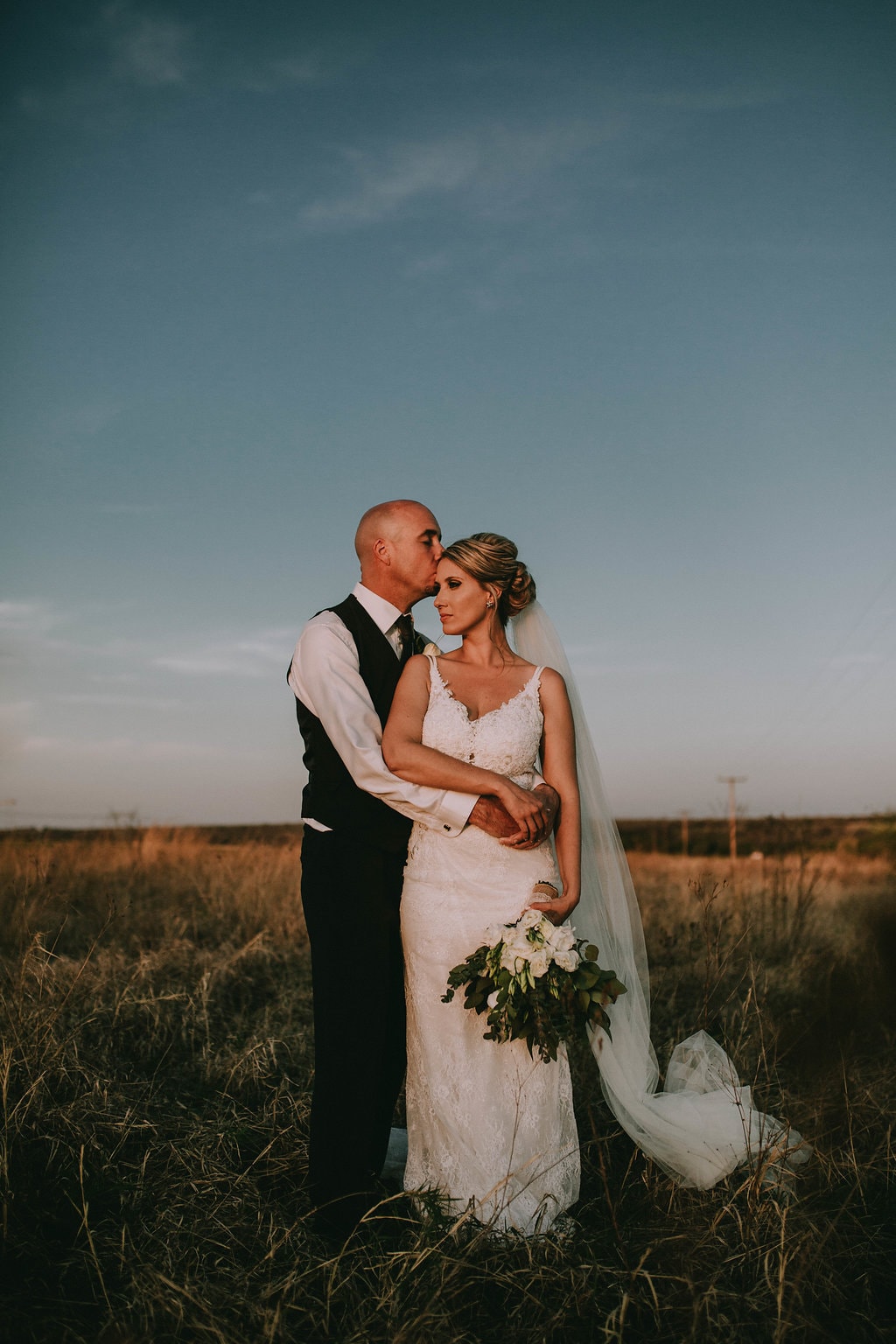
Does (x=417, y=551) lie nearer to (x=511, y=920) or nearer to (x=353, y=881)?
(x=353, y=881)

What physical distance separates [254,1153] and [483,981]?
5.95ft

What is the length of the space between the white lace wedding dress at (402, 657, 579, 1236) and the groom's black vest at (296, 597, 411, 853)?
143 millimetres

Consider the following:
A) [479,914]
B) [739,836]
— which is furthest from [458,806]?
[739,836]

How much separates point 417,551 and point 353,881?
147 cm

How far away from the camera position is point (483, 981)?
3305 millimetres

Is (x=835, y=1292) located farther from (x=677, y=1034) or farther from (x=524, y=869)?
(x=677, y=1034)

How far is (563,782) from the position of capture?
3873mm

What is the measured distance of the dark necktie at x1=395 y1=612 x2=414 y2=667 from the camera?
4.13m

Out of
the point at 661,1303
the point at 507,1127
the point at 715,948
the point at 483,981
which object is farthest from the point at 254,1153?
the point at 715,948

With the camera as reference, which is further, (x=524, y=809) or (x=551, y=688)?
(x=551, y=688)

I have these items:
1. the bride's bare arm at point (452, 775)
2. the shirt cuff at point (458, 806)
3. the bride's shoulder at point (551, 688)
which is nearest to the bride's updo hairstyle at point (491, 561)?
the bride's shoulder at point (551, 688)

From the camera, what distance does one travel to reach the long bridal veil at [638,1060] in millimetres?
3785

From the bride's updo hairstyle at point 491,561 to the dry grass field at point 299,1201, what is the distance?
5.48 feet

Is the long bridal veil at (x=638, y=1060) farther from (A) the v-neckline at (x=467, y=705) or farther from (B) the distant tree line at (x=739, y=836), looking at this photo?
(B) the distant tree line at (x=739, y=836)
